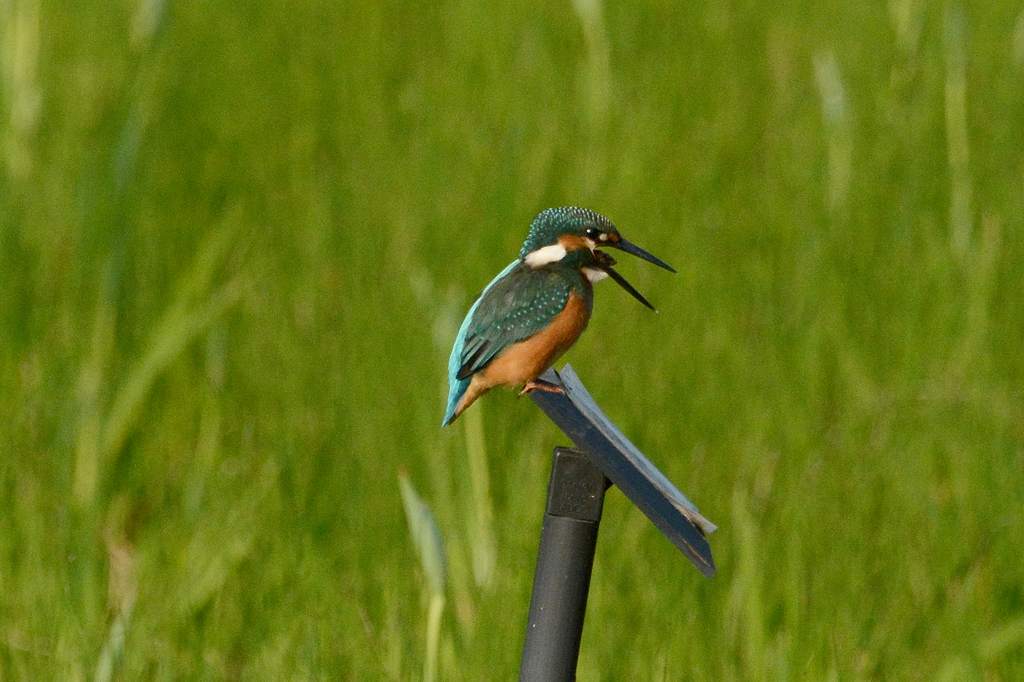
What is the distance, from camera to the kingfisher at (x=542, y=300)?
1133mm

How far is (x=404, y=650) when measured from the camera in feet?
5.86

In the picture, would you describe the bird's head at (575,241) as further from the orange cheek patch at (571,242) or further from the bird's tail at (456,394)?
the bird's tail at (456,394)

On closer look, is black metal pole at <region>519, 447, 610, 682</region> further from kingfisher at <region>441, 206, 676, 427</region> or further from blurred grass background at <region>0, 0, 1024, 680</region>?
blurred grass background at <region>0, 0, 1024, 680</region>

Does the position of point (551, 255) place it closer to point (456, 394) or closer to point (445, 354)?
point (456, 394)

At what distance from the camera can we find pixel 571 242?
1.15 meters

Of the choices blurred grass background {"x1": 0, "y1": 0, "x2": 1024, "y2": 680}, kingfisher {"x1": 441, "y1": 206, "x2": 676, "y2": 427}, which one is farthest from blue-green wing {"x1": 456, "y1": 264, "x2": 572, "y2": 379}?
blurred grass background {"x1": 0, "y1": 0, "x2": 1024, "y2": 680}

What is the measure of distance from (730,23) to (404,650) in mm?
2975

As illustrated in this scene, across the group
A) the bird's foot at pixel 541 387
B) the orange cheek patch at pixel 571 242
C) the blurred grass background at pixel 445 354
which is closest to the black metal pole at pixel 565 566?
the bird's foot at pixel 541 387

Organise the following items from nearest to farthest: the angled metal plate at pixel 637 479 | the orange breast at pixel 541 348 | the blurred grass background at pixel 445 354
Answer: the angled metal plate at pixel 637 479 → the orange breast at pixel 541 348 → the blurred grass background at pixel 445 354

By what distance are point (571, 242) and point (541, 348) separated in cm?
8

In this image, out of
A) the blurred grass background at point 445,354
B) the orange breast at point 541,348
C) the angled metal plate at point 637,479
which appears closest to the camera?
the angled metal plate at point 637,479

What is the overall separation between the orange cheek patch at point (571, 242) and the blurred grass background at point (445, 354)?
37 cm

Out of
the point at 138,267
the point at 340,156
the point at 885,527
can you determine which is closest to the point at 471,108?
the point at 340,156

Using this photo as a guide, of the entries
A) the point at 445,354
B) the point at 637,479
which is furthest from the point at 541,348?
the point at 445,354
